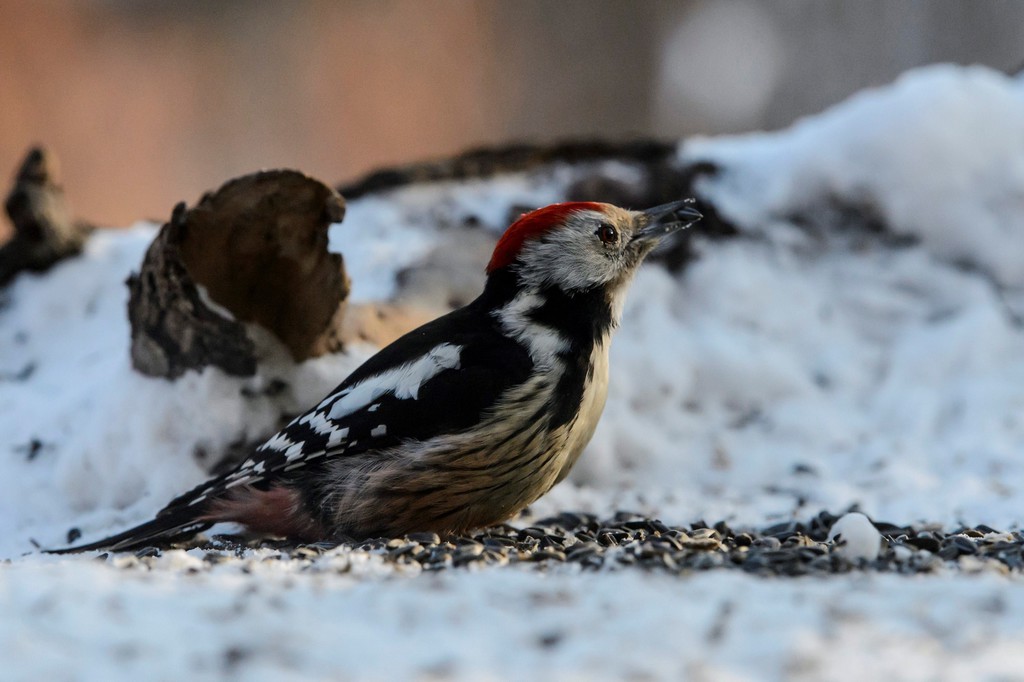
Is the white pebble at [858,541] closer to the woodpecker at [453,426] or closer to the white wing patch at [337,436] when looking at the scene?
the woodpecker at [453,426]

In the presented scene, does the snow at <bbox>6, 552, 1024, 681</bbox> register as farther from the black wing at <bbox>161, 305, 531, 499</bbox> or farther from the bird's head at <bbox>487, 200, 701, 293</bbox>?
the bird's head at <bbox>487, 200, 701, 293</bbox>

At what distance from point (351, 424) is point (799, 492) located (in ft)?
6.66

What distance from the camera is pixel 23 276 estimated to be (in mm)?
5520

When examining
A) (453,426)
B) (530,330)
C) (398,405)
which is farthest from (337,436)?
(530,330)

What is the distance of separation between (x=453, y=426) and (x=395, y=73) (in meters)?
8.05

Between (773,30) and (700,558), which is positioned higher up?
(773,30)

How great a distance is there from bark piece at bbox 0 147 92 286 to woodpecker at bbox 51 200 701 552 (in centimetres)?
259

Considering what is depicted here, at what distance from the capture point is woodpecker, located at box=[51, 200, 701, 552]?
3.27 m

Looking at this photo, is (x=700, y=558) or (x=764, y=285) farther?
(x=764, y=285)

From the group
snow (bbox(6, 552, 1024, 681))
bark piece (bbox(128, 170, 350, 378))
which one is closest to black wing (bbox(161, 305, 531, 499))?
bark piece (bbox(128, 170, 350, 378))

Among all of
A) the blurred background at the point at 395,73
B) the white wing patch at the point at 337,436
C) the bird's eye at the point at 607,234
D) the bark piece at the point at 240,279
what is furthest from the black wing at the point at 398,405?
the blurred background at the point at 395,73

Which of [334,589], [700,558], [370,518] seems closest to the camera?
[334,589]

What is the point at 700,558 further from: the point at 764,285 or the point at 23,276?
the point at 23,276

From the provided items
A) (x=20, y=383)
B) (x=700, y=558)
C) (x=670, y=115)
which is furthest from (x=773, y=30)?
(x=700, y=558)
